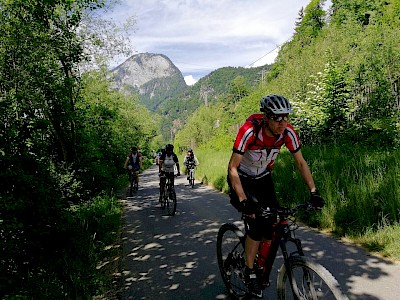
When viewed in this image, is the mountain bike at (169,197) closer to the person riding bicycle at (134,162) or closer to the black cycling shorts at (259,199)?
the person riding bicycle at (134,162)

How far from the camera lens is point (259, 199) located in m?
3.63

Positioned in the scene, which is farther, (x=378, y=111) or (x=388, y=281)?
(x=378, y=111)

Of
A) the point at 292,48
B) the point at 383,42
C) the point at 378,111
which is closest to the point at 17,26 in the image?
the point at 378,111

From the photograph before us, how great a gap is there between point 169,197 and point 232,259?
603 centimetres

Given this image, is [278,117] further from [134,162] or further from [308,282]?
[134,162]

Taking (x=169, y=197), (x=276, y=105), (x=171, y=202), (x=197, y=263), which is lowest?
(x=197, y=263)

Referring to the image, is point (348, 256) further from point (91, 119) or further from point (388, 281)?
point (91, 119)

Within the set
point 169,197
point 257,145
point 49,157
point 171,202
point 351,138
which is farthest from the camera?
point 351,138

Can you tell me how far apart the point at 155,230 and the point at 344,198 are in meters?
4.41

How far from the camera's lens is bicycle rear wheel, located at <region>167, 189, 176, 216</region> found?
31.0 ft

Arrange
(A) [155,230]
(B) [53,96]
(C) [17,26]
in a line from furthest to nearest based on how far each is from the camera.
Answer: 1. (B) [53,96]
2. (C) [17,26]
3. (A) [155,230]

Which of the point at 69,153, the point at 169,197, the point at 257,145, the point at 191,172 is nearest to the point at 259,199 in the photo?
the point at 257,145

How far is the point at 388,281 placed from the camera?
3949 millimetres

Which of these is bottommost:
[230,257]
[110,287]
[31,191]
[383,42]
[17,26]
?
[110,287]
